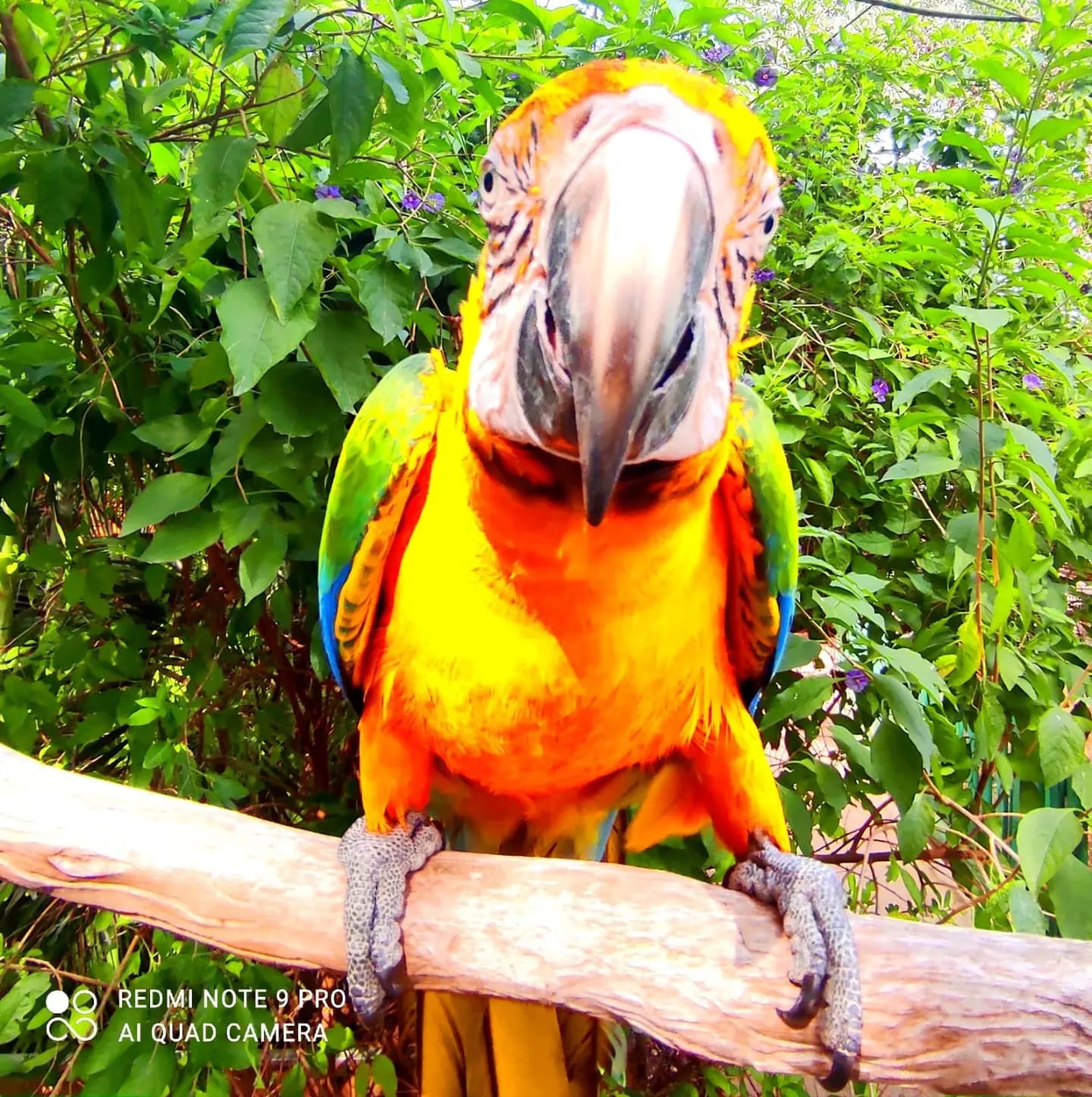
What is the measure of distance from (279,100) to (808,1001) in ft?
3.89

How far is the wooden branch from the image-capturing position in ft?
2.35

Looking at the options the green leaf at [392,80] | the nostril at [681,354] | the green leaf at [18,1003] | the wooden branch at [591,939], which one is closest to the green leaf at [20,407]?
the wooden branch at [591,939]

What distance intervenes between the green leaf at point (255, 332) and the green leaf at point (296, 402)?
0.15m

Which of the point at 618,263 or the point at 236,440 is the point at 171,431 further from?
the point at 618,263

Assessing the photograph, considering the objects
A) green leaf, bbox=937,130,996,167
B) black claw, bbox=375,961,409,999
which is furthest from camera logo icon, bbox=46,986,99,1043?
green leaf, bbox=937,130,996,167

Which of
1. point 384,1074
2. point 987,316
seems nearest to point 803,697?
point 987,316

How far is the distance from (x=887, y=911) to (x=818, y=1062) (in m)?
0.95

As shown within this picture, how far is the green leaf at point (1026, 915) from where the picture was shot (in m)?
0.86

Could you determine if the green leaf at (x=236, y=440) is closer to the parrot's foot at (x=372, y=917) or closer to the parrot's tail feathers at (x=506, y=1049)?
the parrot's foot at (x=372, y=917)

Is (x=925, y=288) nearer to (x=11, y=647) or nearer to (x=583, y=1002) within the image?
(x=583, y=1002)

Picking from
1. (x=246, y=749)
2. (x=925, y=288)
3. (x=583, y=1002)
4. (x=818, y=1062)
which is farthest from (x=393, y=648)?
(x=925, y=288)

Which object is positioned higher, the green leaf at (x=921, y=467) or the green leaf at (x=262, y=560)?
the green leaf at (x=921, y=467)

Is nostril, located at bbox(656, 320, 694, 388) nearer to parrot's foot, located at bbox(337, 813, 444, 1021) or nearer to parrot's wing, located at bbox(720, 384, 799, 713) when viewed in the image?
parrot's wing, located at bbox(720, 384, 799, 713)

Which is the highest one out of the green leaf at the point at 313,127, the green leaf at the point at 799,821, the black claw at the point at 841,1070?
the green leaf at the point at 313,127
